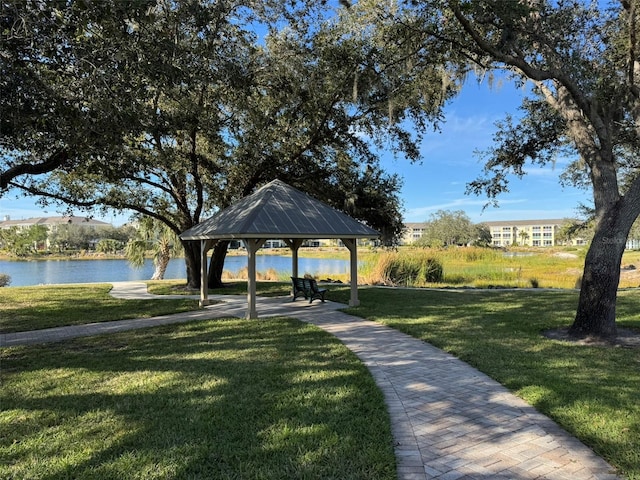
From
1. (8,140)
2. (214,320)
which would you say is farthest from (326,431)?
(8,140)

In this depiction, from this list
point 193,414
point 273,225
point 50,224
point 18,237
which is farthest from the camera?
point 50,224

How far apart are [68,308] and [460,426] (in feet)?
35.3

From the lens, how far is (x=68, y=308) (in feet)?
37.8

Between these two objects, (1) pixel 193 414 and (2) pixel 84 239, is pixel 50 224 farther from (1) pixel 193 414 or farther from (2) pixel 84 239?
(1) pixel 193 414

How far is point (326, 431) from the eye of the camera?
373 centimetres

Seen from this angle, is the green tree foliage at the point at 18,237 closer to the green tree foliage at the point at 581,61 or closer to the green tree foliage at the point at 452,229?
the green tree foliage at the point at 581,61

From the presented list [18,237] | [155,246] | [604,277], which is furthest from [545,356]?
[155,246]

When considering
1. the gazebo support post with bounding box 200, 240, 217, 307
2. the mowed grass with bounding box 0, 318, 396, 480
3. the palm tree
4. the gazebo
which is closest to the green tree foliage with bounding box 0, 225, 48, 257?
the gazebo

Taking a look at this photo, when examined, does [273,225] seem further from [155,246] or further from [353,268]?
[155,246]

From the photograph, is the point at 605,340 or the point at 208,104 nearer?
the point at 605,340

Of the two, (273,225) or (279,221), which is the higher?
(279,221)

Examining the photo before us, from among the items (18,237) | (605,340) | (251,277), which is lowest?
(605,340)

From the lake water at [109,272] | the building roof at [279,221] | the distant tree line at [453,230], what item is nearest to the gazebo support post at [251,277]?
the building roof at [279,221]

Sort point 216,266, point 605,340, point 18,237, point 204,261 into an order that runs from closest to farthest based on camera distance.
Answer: point 605,340
point 204,261
point 18,237
point 216,266
